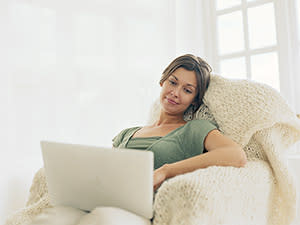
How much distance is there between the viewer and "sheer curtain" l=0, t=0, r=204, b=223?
1596 mm

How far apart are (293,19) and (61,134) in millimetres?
1585

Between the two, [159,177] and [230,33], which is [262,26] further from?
[159,177]

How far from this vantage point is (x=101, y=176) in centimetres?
98

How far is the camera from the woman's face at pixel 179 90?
1483 mm

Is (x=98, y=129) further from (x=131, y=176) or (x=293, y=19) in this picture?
(x=293, y=19)

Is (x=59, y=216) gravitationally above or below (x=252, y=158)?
below

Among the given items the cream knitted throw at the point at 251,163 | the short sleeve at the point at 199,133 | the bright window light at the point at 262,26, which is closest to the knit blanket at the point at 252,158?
the cream knitted throw at the point at 251,163

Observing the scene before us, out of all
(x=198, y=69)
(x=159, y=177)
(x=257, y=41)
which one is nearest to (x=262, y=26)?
(x=257, y=41)

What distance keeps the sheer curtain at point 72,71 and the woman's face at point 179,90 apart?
0.59 m

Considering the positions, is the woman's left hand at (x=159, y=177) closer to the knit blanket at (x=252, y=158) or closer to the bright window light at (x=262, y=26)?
the knit blanket at (x=252, y=158)

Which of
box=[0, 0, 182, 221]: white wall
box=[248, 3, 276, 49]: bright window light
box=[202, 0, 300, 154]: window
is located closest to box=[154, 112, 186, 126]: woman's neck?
box=[0, 0, 182, 221]: white wall

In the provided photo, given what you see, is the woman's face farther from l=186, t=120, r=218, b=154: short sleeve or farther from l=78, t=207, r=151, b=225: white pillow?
l=78, t=207, r=151, b=225: white pillow

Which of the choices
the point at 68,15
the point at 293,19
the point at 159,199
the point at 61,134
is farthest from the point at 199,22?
the point at 159,199

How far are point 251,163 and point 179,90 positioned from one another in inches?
16.7
